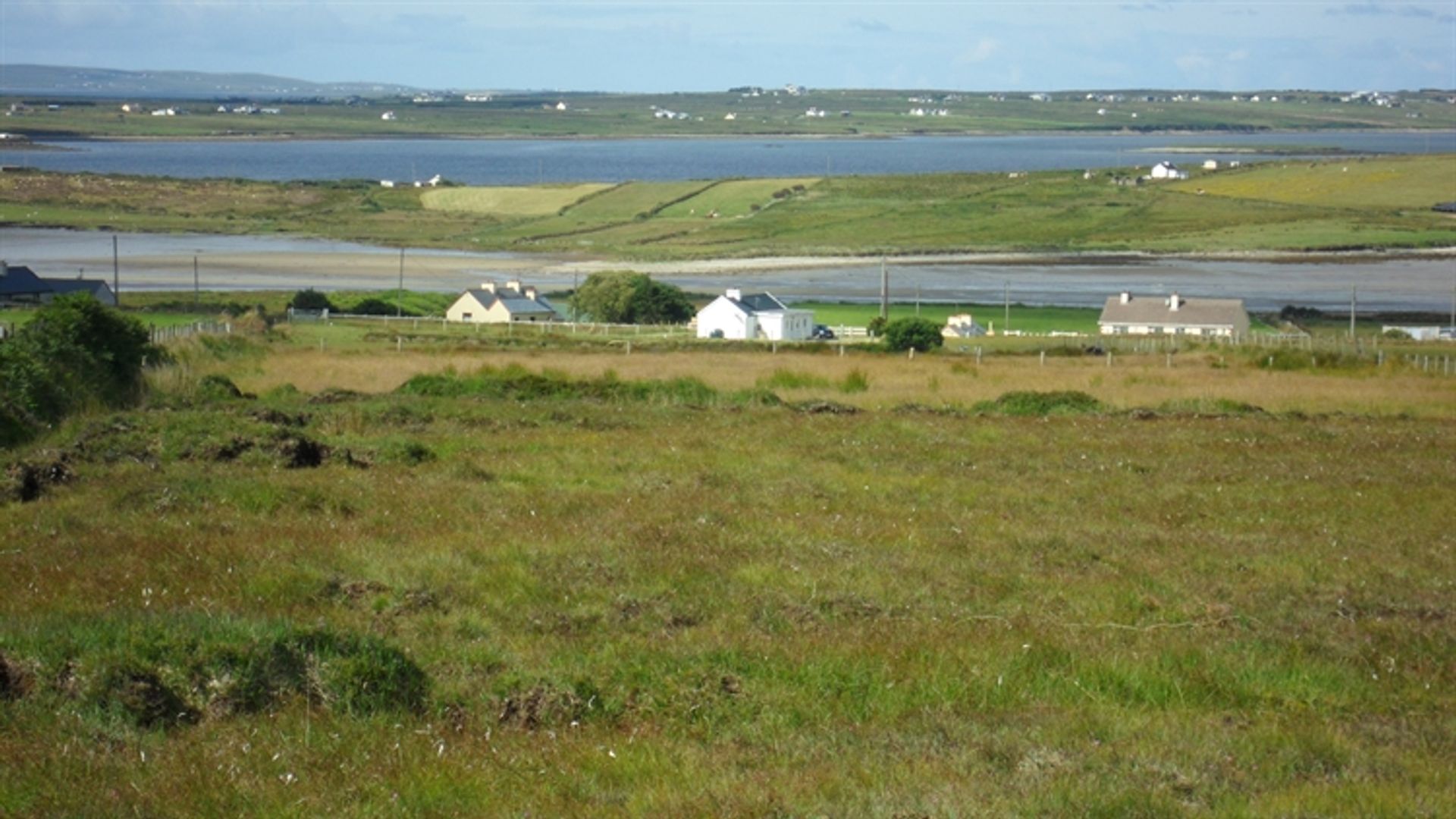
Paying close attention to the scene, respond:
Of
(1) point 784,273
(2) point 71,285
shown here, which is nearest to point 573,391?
(2) point 71,285

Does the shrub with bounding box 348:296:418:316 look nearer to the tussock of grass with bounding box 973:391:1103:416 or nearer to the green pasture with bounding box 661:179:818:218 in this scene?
the tussock of grass with bounding box 973:391:1103:416

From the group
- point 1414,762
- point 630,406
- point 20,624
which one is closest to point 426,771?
point 20,624

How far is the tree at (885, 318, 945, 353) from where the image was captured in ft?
174

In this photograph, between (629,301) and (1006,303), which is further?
(1006,303)

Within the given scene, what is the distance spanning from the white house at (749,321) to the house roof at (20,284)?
25717mm

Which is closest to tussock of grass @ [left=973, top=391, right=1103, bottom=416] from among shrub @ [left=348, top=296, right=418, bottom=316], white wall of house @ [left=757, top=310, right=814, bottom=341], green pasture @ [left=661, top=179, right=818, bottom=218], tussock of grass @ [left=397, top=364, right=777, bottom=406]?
Result: tussock of grass @ [left=397, top=364, right=777, bottom=406]

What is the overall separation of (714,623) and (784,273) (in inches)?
3423

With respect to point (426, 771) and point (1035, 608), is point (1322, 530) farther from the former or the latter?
point (426, 771)

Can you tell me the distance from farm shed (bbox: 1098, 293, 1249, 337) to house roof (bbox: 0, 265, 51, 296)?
4196 cm

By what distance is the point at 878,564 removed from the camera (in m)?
12.9

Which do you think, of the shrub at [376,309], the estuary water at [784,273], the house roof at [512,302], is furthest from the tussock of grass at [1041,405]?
the estuary water at [784,273]

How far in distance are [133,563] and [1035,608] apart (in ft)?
22.1

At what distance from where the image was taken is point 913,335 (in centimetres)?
5394

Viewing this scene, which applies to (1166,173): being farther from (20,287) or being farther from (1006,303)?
(20,287)
